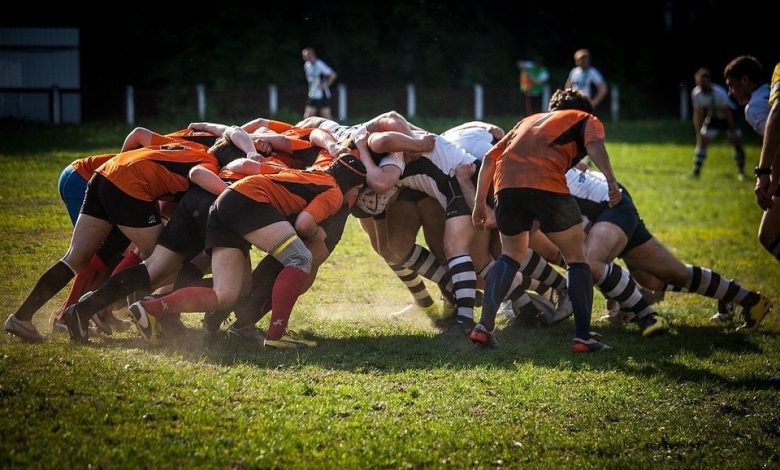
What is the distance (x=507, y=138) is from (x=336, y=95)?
20233 millimetres

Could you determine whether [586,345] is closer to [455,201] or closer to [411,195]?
[455,201]

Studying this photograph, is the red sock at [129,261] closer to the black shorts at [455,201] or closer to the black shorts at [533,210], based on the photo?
the black shorts at [455,201]

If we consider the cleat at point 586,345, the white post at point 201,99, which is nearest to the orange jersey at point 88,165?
the cleat at point 586,345

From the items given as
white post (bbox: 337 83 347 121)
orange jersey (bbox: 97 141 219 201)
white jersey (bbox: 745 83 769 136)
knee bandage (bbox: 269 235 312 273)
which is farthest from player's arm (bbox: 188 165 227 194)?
white post (bbox: 337 83 347 121)

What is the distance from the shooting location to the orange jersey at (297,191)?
6844 mm

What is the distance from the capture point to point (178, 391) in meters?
5.69

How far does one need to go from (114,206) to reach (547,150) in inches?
115

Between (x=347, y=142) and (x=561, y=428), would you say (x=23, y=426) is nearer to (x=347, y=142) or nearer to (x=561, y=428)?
(x=561, y=428)

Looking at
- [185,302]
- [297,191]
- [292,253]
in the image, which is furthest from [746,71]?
[185,302]

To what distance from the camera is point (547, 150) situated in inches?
278

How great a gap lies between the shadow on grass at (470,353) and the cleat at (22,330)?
38cm

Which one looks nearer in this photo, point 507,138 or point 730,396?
point 730,396

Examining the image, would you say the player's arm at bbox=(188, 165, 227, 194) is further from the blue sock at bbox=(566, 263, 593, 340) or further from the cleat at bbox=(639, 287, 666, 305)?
the cleat at bbox=(639, 287, 666, 305)

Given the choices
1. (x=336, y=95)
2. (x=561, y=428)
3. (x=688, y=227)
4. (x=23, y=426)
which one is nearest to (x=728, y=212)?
(x=688, y=227)
